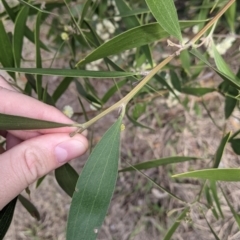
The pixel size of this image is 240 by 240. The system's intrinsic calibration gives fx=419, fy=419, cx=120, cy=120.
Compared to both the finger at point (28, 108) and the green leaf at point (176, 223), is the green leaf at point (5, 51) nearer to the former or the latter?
the finger at point (28, 108)

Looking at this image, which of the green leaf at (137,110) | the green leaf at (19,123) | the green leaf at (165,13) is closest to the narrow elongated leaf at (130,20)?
the green leaf at (137,110)

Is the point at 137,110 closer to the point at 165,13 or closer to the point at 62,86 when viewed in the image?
the point at 62,86

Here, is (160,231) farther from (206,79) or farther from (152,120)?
(206,79)

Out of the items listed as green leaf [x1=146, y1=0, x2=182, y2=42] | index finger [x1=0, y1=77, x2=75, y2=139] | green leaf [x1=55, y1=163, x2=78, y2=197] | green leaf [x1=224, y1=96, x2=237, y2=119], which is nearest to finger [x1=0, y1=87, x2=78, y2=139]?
index finger [x1=0, y1=77, x2=75, y2=139]

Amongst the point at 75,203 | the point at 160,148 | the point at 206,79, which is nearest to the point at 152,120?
the point at 160,148

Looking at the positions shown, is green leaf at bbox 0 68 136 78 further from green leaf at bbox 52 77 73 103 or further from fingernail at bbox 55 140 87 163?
green leaf at bbox 52 77 73 103

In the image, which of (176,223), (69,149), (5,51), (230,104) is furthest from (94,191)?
(230,104)
